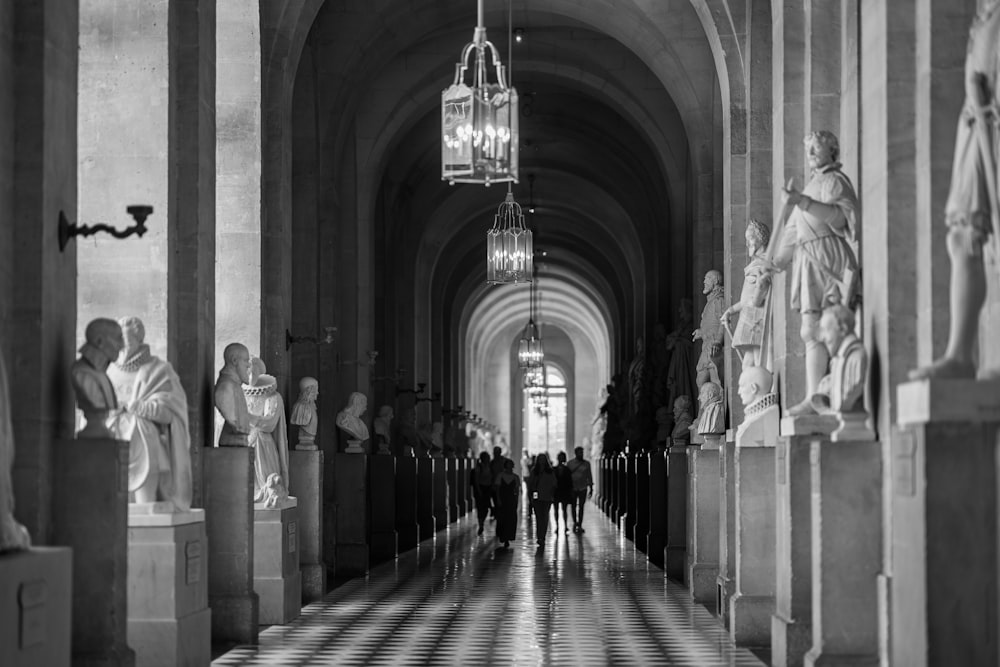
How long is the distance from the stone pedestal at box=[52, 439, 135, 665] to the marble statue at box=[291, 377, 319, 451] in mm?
6440

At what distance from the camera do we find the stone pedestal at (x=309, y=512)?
15172 mm

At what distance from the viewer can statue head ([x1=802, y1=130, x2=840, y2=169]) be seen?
971 cm

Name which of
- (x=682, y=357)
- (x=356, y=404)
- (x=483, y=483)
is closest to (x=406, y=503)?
(x=682, y=357)

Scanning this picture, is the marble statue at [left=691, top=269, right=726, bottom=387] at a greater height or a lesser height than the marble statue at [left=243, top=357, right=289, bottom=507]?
greater

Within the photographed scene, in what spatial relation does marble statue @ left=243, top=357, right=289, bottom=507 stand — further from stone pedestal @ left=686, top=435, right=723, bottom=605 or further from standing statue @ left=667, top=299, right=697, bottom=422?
standing statue @ left=667, top=299, right=697, bottom=422

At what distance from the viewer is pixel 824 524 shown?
902cm

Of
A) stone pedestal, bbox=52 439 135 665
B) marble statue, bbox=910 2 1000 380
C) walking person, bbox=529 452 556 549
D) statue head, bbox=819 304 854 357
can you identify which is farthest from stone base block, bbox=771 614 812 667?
walking person, bbox=529 452 556 549

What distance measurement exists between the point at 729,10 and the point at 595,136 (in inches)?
467

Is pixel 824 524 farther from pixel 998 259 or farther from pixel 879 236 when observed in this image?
pixel 998 259

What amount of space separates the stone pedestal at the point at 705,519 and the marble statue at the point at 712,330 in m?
0.84

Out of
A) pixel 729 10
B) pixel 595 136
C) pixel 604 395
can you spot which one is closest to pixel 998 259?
pixel 729 10

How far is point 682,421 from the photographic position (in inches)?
706

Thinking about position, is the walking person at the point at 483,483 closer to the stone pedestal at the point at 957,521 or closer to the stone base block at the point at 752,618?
the stone base block at the point at 752,618

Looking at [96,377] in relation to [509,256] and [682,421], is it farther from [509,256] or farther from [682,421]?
[509,256]
